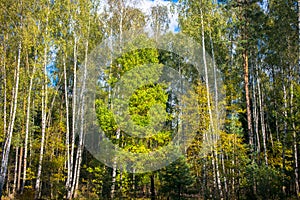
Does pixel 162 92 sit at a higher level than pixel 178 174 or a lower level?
higher

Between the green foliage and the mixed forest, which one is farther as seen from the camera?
the green foliage

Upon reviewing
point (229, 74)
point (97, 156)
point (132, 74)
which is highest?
point (229, 74)

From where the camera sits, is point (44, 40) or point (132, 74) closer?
point (132, 74)

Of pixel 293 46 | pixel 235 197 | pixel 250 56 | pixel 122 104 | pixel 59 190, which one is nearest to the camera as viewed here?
pixel 122 104

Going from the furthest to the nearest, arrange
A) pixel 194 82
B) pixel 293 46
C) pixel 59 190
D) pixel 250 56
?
1. pixel 194 82
2. pixel 250 56
3. pixel 293 46
4. pixel 59 190

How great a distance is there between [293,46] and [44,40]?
11.5m

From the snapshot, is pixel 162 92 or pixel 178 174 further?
pixel 178 174

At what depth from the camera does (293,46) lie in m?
14.0

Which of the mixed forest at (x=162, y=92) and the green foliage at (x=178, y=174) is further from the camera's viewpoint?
the green foliage at (x=178, y=174)

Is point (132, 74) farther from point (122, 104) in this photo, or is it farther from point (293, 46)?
point (293, 46)

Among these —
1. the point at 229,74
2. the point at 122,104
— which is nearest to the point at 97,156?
the point at 122,104

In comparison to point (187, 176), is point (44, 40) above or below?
above

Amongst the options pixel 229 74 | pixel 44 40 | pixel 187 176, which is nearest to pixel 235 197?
pixel 187 176

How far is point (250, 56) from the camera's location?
51.9 ft
